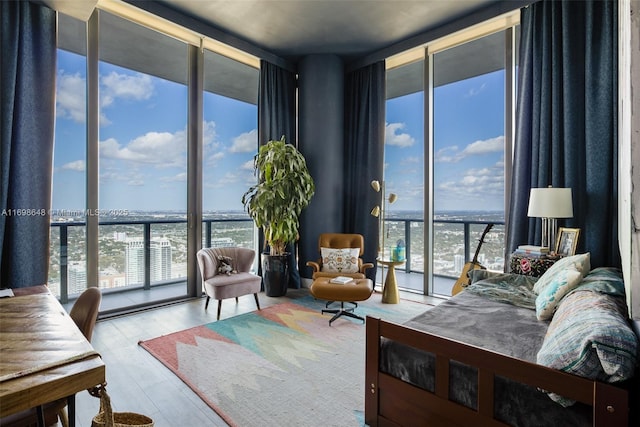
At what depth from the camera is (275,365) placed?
2.41 metres

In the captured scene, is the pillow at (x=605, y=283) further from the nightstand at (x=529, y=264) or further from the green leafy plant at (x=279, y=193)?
the green leafy plant at (x=279, y=193)

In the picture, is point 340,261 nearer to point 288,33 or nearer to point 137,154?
point 137,154

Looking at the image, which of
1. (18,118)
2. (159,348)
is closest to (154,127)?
(18,118)

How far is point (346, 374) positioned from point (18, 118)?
11.2ft

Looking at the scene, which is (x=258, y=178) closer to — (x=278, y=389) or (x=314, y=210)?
(x=314, y=210)

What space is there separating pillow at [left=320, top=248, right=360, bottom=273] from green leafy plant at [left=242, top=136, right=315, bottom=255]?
0.62 metres

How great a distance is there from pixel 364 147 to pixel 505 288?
2755 mm

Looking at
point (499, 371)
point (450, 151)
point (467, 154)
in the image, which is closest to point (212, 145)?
point (450, 151)

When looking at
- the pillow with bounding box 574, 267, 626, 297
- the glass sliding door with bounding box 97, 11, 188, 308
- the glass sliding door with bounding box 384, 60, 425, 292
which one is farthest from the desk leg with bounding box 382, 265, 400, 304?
the glass sliding door with bounding box 97, 11, 188, 308

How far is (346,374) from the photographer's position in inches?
90.9

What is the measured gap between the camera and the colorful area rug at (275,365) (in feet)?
6.21

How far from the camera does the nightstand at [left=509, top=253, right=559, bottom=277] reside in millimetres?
2865

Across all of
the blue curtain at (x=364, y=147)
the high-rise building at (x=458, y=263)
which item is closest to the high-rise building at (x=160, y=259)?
the blue curtain at (x=364, y=147)

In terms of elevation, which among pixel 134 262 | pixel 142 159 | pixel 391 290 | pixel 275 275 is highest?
pixel 142 159
